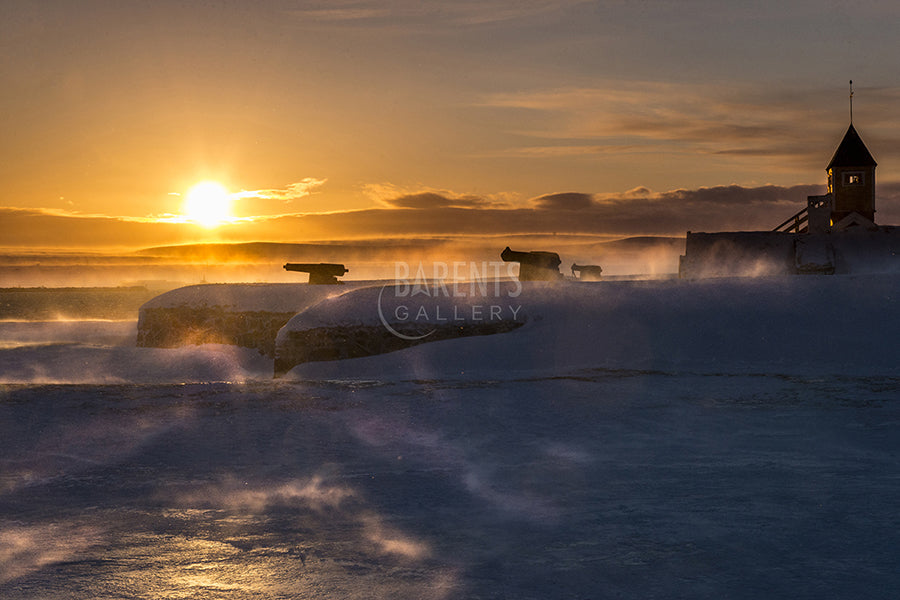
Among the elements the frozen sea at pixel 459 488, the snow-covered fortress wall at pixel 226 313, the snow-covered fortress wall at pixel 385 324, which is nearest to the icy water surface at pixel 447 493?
the frozen sea at pixel 459 488

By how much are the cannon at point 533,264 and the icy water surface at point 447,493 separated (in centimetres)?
1227

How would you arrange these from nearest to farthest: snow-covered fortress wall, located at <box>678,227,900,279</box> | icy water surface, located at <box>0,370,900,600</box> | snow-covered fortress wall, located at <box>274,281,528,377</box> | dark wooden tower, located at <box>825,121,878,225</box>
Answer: icy water surface, located at <box>0,370,900,600</box>, snow-covered fortress wall, located at <box>274,281,528,377</box>, snow-covered fortress wall, located at <box>678,227,900,279</box>, dark wooden tower, located at <box>825,121,878,225</box>

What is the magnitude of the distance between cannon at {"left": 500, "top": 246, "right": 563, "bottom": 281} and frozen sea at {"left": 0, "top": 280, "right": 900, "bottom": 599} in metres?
10.8

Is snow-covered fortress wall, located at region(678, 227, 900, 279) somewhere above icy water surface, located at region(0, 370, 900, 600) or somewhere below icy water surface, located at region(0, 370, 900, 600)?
above

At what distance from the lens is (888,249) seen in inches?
1057

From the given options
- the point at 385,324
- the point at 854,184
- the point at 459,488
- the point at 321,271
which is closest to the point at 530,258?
the point at 385,324

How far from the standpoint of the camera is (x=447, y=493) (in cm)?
560

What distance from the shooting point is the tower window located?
143ft

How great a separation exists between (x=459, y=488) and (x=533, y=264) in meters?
16.9

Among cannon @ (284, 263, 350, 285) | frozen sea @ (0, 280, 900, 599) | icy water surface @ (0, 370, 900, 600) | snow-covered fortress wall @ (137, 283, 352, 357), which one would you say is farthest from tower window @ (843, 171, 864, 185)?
icy water surface @ (0, 370, 900, 600)

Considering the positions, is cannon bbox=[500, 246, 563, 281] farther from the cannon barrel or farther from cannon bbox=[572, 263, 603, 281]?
cannon bbox=[572, 263, 603, 281]

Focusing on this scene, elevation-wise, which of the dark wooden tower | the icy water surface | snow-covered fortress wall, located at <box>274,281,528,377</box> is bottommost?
Result: the icy water surface
